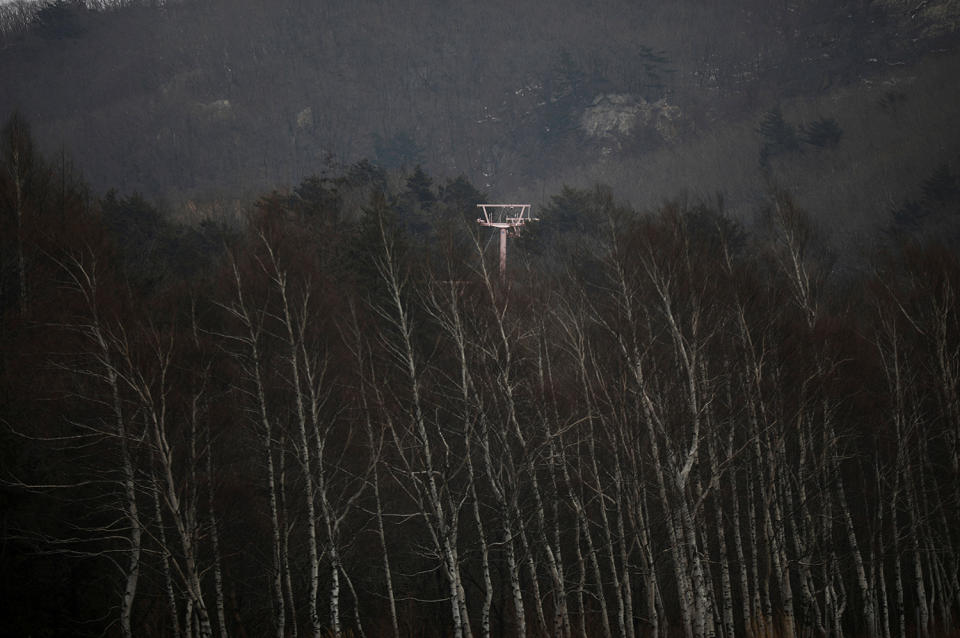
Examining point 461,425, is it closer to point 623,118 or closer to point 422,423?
point 422,423

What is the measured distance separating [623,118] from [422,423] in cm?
11470

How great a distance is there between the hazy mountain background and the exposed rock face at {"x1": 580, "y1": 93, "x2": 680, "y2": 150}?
1.35 ft

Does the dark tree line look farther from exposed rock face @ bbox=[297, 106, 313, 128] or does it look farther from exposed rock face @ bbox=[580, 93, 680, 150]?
exposed rock face @ bbox=[297, 106, 313, 128]

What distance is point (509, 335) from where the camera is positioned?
56.1 ft

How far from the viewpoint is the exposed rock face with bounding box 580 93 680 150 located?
120m

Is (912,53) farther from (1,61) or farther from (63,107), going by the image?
(1,61)

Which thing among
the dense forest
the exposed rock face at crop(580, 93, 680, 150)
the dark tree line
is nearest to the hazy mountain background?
the exposed rock face at crop(580, 93, 680, 150)

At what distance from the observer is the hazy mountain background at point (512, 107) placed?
95.6 metres

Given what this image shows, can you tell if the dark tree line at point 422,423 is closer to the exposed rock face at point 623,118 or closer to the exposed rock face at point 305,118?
the exposed rock face at point 623,118

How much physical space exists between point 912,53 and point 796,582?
130 m

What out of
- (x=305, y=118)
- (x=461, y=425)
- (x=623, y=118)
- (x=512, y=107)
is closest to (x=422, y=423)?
(x=461, y=425)

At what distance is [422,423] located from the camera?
16109mm

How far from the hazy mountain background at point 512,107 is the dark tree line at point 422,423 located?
46329mm

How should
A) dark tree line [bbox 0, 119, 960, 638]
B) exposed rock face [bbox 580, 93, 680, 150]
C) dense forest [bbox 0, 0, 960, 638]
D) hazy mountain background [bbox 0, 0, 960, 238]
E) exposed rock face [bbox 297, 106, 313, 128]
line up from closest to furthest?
dark tree line [bbox 0, 119, 960, 638], dense forest [bbox 0, 0, 960, 638], hazy mountain background [bbox 0, 0, 960, 238], exposed rock face [bbox 580, 93, 680, 150], exposed rock face [bbox 297, 106, 313, 128]
